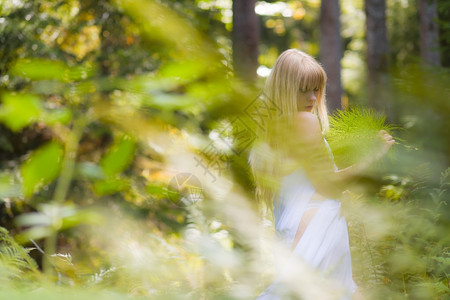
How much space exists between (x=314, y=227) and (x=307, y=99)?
570mm

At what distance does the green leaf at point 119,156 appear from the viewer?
0.74 m

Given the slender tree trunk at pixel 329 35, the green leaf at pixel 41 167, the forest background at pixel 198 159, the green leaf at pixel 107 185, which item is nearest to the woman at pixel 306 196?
the forest background at pixel 198 159

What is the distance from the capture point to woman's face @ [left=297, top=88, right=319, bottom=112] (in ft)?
6.25

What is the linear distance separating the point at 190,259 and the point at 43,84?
106cm

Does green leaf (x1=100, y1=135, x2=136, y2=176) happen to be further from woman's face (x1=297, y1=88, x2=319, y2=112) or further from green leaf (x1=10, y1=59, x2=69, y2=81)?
woman's face (x1=297, y1=88, x2=319, y2=112)

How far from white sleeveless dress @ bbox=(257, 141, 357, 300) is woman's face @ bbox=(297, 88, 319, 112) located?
0.91 ft

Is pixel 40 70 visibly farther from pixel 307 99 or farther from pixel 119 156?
pixel 307 99

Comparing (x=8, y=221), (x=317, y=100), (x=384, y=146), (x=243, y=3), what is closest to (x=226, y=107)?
(x=243, y=3)

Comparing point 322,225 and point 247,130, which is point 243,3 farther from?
point 322,225

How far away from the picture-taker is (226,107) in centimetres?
75

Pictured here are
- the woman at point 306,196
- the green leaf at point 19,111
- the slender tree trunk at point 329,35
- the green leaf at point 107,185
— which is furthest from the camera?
the slender tree trunk at point 329,35

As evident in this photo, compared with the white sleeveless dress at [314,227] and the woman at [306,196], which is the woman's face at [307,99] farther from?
the white sleeveless dress at [314,227]

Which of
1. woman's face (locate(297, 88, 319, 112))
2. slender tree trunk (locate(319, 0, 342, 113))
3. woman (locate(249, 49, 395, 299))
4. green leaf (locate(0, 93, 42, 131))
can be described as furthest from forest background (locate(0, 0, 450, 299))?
slender tree trunk (locate(319, 0, 342, 113))

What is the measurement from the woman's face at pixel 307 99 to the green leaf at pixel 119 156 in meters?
1.26
